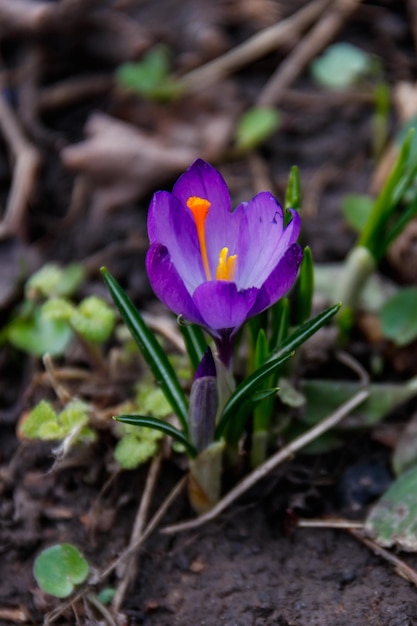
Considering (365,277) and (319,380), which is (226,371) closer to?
(319,380)

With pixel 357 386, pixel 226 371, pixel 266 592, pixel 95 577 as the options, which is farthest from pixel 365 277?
pixel 95 577

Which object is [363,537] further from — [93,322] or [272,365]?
[93,322]

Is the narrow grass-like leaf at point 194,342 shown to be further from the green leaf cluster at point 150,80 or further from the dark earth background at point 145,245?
the green leaf cluster at point 150,80

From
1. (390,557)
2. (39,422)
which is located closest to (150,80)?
Result: (39,422)

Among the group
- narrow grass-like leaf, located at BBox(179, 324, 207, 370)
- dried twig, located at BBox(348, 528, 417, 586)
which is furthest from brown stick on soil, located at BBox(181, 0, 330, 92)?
dried twig, located at BBox(348, 528, 417, 586)

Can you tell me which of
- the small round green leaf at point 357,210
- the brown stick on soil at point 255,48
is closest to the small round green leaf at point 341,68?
the brown stick on soil at point 255,48

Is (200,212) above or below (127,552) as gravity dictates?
above

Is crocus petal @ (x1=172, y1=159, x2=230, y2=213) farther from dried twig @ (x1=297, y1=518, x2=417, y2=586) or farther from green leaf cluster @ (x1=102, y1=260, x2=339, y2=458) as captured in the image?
dried twig @ (x1=297, y1=518, x2=417, y2=586)
